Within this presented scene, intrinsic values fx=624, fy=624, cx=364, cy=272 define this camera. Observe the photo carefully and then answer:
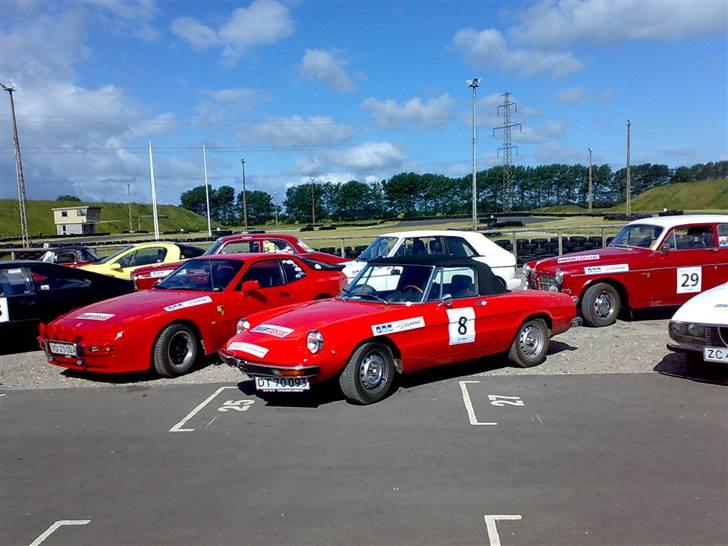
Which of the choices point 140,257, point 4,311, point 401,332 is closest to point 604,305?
point 401,332

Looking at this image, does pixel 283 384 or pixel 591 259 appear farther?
pixel 591 259

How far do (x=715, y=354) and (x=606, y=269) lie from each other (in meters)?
3.52

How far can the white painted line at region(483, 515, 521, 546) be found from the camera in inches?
141

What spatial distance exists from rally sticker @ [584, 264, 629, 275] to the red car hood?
0.06 m

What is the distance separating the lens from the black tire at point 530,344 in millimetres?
7621

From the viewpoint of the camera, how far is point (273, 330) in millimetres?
6383

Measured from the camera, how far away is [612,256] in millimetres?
10070

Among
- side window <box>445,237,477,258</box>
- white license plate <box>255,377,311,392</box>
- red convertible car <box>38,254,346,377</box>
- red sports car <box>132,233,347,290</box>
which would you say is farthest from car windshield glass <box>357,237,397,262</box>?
A: white license plate <box>255,377,311,392</box>

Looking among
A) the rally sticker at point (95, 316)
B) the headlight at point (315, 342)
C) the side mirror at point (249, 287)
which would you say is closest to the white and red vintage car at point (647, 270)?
the side mirror at point (249, 287)

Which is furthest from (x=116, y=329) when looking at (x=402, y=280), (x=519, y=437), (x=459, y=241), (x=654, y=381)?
(x=459, y=241)

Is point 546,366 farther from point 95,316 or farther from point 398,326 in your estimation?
point 95,316

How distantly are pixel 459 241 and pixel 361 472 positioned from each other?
8151 millimetres

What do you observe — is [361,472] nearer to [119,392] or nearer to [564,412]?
[564,412]

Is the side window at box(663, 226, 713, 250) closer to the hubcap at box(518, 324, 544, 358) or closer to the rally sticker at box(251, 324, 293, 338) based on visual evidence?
the hubcap at box(518, 324, 544, 358)
